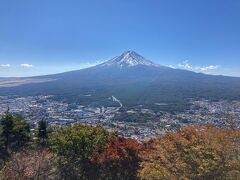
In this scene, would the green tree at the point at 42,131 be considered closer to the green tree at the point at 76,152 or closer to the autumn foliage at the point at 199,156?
the green tree at the point at 76,152

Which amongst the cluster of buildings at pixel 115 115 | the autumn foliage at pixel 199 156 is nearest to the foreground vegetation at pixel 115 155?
the autumn foliage at pixel 199 156

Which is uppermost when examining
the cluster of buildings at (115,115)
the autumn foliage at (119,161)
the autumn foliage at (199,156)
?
the autumn foliage at (199,156)

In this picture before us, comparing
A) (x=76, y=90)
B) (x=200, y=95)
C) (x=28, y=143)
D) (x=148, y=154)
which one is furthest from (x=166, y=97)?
(x=148, y=154)

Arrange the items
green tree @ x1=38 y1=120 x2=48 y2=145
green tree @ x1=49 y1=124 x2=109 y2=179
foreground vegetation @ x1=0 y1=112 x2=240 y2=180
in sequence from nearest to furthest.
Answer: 1. foreground vegetation @ x1=0 y1=112 x2=240 y2=180
2. green tree @ x1=49 y1=124 x2=109 y2=179
3. green tree @ x1=38 y1=120 x2=48 y2=145

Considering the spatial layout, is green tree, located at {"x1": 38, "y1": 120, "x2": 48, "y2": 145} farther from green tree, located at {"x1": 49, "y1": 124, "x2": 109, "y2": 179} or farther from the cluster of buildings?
the cluster of buildings

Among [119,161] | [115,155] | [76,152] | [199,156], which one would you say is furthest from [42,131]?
[199,156]

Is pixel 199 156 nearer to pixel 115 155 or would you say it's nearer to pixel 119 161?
pixel 115 155

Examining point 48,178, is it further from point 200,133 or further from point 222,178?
point 222,178

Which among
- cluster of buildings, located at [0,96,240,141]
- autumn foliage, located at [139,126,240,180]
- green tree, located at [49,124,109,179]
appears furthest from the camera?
cluster of buildings, located at [0,96,240,141]

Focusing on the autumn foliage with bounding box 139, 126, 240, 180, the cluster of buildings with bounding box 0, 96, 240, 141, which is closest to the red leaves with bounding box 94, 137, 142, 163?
the autumn foliage with bounding box 139, 126, 240, 180
